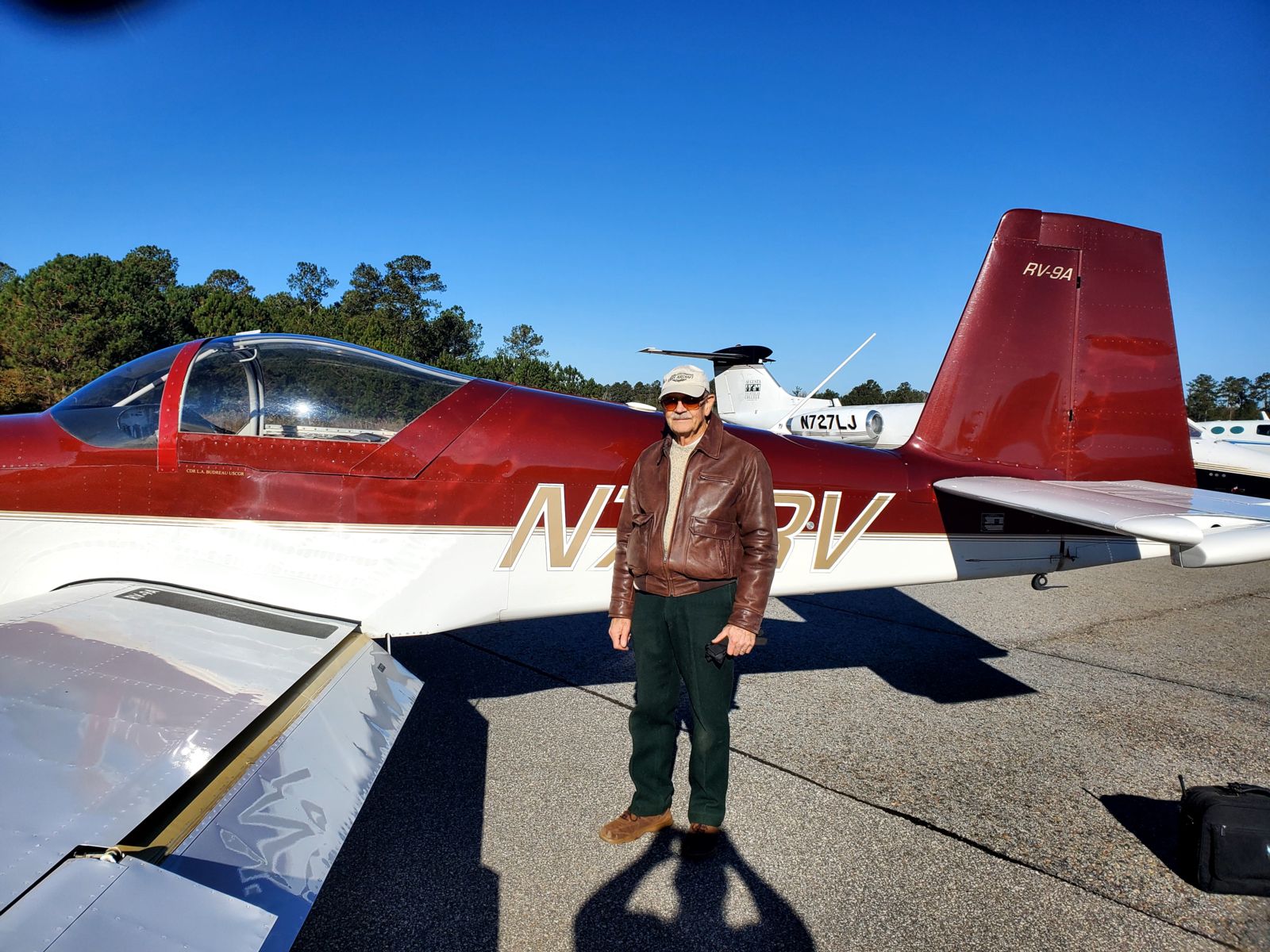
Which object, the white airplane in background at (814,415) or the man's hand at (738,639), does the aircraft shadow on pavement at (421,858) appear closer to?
the man's hand at (738,639)

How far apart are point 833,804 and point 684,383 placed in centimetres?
208

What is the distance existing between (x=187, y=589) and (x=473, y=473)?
53.7 inches

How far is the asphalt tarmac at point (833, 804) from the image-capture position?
96.0 inches

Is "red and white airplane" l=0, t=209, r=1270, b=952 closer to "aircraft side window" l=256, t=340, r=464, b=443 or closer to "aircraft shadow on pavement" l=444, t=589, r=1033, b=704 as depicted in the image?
"aircraft side window" l=256, t=340, r=464, b=443

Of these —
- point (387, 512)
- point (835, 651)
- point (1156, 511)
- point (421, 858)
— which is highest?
point (1156, 511)

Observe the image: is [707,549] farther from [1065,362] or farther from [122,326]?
[122,326]

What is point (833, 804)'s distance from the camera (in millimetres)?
3227

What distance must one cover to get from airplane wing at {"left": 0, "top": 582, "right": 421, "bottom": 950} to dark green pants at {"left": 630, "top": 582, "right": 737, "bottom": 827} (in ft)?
3.26

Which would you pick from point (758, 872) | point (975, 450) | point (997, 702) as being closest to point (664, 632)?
point (758, 872)

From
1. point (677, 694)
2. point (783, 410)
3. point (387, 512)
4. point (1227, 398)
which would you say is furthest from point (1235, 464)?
point (1227, 398)

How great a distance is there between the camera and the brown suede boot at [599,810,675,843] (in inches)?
113

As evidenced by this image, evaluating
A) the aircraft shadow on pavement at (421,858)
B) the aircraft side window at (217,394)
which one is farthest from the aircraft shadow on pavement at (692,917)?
the aircraft side window at (217,394)

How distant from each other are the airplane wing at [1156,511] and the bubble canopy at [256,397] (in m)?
2.90

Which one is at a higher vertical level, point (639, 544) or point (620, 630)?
point (639, 544)
